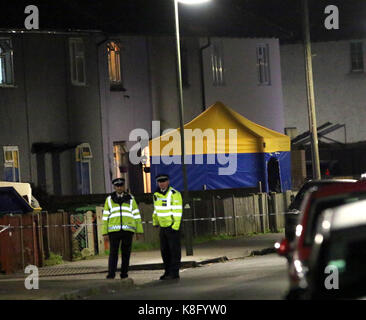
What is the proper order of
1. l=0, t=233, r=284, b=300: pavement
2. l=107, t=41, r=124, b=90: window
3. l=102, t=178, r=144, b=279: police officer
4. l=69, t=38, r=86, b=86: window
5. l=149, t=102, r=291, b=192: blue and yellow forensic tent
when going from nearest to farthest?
l=0, t=233, r=284, b=300: pavement
l=102, t=178, r=144, b=279: police officer
l=69, t=38, r=86, b=86: window
l=149, t=102, r=291, b=192: blue and yellow forensic tent
l=107, t=41, r=124, b=90: window

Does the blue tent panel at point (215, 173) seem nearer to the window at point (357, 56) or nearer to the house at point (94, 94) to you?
the house at point (94, 94)

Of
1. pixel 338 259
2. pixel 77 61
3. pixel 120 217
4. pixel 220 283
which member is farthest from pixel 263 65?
pixel 338 259

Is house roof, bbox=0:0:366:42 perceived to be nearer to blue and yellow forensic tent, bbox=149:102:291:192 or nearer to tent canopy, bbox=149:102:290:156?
tent canopy, bbox=149:102:290:156

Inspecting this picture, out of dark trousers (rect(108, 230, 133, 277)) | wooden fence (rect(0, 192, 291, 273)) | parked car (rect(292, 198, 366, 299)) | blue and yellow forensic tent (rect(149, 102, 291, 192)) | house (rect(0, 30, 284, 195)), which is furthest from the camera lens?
blue and yellow forensic tent (rect(149, 102, 291, 192))

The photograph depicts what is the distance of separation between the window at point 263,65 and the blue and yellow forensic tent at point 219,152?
7.43 meters

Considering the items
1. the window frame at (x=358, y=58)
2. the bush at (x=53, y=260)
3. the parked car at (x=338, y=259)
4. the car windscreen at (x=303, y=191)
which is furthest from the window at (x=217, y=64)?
the parked car at (x=338, y=259)

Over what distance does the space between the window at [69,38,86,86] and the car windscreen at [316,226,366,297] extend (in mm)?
28232

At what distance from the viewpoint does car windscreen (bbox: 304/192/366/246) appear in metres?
10.2

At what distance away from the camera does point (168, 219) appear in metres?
20.7

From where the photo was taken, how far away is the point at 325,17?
180 feet

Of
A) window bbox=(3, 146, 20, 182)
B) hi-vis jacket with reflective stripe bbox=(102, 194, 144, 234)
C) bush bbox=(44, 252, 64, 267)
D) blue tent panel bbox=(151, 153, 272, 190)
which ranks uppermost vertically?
window bbox=(3, 146, 20, 182)

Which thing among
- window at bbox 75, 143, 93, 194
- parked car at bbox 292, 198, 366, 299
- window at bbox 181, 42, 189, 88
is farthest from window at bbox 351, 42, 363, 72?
parked car at bbox 292, 198, 366, 299

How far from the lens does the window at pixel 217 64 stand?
4428 centimetres

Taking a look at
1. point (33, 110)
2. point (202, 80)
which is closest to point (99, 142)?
point (33, 110)
